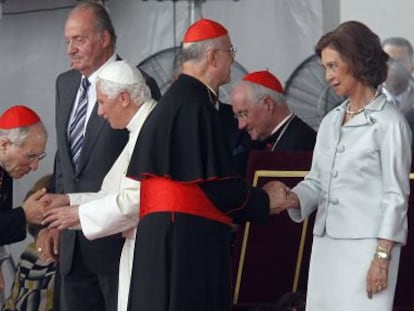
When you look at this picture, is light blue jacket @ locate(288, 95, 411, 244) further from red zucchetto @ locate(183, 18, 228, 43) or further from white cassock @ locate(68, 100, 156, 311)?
white cassock @ locate(68, 100, 156, 311)

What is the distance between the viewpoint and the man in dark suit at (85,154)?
6.14 metres

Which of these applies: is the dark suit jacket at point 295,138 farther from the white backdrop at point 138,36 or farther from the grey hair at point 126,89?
the grey hair at point 126,89

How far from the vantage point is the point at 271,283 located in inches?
248

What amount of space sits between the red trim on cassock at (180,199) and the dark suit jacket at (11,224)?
954mm

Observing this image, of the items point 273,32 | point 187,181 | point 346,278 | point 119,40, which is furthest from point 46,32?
point 346,278

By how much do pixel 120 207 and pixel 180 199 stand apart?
0.40 meters

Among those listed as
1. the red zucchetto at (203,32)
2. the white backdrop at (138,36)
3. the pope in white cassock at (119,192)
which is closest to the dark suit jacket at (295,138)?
the white backdrop at (138,36)

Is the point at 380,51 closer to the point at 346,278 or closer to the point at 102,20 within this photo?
the point at 346,278

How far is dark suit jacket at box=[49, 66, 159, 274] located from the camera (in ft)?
19.8

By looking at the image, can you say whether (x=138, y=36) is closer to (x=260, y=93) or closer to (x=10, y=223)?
(x=260, y=93)

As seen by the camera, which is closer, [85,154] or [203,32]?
[203,32]

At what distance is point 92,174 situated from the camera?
622 cm

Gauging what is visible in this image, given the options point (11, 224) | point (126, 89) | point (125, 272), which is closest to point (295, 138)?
point (126, 89)

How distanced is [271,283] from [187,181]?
1.22 meters
